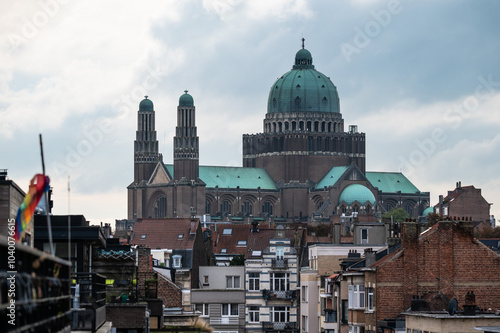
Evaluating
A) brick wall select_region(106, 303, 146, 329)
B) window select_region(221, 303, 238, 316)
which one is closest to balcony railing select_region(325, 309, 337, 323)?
window select_region(221, 303, 238, 316)

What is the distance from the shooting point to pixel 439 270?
41469 mm

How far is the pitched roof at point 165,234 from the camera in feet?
269

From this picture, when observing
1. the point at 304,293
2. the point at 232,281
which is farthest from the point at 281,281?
the point at 304,293

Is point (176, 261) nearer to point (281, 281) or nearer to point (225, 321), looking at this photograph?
point (225, 321)

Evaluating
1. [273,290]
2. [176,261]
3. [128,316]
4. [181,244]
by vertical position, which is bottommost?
[273,290]

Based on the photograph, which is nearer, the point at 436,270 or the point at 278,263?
the point at 436,270

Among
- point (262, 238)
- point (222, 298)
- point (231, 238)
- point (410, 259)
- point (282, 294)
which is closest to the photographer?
point (410, 259)

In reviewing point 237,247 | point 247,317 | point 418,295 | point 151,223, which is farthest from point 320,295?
point 237,247

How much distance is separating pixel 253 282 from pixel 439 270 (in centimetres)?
2759

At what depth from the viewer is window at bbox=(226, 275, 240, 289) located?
6918cm

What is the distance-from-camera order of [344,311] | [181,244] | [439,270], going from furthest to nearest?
[181,244] < [344,311] < [439,270]

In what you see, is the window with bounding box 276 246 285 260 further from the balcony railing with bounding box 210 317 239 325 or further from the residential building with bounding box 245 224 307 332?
the balcony railing with bounding box 210 317 239 325

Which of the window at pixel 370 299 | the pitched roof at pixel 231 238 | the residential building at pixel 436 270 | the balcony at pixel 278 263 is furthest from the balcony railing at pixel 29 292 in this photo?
the pitched roof at pixel 231 238

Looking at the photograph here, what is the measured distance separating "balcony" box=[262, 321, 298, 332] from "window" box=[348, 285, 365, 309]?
20.9 meters
